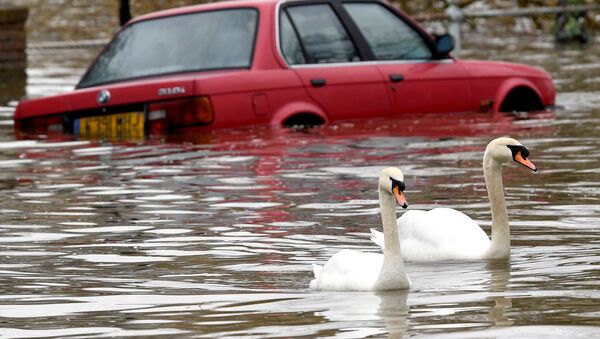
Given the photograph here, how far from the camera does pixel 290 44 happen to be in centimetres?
1491

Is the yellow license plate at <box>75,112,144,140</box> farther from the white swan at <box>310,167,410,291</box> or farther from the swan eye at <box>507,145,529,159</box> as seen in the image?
the white swan at <box>310,167,410,291</box>

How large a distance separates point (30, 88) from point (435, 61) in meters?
8.34

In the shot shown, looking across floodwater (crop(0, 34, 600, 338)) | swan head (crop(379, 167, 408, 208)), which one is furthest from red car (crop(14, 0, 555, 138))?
swan head (crop(379, 167, 408, 208))

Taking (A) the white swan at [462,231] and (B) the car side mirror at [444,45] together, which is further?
(B) the car side mirror at [444,45]

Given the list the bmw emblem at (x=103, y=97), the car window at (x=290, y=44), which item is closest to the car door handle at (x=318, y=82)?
the car window at (x=290, y=44)

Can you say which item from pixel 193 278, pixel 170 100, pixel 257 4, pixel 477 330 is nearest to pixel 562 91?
pixel 257 4

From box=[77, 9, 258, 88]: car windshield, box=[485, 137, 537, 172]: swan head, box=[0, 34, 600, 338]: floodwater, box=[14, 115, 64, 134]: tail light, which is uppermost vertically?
box=[77, 9, 258, 88]: car windshield

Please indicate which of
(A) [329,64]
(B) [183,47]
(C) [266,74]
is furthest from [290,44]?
(B) [183,47]

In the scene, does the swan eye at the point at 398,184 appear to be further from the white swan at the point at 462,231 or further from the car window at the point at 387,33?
the car window at the point at 387,33

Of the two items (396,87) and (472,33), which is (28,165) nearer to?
(396,87)

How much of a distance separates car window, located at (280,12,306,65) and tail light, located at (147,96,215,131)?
110 cm

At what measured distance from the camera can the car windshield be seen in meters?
14.6

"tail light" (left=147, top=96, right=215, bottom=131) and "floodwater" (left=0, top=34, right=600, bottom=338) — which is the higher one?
"tail light" (left=147, top=96, right=215, bottom=131)

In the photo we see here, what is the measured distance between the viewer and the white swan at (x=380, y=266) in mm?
7594
